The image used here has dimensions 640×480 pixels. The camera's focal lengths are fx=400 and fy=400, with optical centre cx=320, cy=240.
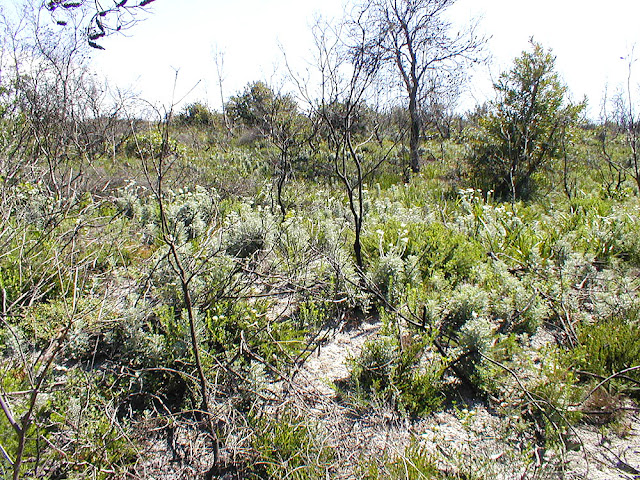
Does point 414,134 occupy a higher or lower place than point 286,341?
higher

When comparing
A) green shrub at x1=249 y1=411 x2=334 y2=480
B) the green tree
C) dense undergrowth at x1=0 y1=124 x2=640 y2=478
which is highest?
the green tree

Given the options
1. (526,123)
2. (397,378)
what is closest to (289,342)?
(397,378)

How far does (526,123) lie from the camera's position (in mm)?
10055

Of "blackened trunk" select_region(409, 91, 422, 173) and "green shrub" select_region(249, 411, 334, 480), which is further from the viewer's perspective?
"blackened trunk" select_region(409, 91, 422, 173)

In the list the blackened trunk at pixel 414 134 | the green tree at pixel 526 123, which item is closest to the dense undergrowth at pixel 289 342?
the green tree at pixel 526 123

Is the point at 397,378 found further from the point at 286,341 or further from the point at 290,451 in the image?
the point at 290,451

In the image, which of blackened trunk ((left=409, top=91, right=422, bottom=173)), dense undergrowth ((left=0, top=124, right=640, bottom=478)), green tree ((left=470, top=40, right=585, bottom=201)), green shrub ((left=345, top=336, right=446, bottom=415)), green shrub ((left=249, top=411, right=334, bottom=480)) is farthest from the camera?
blackened trunk ((left=409, top=91, right=422, bottom=173))

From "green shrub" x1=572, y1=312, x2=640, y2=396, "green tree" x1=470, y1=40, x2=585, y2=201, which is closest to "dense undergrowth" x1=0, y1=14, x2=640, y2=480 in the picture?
"green shrub" x1=572, y1=312, x2=640, y2=396

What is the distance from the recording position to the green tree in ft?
32.4

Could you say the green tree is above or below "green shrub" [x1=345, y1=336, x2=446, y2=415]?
above

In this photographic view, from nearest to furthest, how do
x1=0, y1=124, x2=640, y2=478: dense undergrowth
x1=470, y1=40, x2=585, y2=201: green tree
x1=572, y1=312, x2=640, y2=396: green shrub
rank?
x1=0, y1=124, x2=640, y2=478: dense undergrowth, x1=572, y1=312, x2=640, y2=396: green shrub, x1=470, y1=40, x2=585, y2=201: green tree

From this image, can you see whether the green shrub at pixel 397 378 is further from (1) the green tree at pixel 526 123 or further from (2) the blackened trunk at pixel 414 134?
(2) the blackened trunk at pixel 414 134

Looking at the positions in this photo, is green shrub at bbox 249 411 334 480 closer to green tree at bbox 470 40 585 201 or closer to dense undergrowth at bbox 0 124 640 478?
dense undergrowth at bbox 0 124 640 478

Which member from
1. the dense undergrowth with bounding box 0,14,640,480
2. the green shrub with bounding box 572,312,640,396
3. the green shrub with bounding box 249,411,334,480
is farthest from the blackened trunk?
the green shrub with bounding box 249,411,334,480
